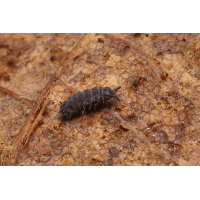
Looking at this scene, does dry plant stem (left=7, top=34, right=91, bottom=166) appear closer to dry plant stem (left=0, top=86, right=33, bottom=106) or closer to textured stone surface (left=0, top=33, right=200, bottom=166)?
textured stone surface (left=0, top=33, right=200, bottom=166)

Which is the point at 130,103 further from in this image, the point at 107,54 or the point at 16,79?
the point at 16,79

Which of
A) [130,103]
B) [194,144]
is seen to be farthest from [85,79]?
[194,144]

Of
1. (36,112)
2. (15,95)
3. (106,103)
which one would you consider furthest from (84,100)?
(15,95)

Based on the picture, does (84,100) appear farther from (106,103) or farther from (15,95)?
(15,95)

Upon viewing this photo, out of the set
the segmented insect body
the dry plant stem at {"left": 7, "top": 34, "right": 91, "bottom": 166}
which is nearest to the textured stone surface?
the dry plant stem at {"left": 7, "top": 34, "right": 91, "bottom": 166}

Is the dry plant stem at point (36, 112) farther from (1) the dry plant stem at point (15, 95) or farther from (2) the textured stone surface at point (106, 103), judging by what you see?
(1) the dry plant stem at point (15, 95)

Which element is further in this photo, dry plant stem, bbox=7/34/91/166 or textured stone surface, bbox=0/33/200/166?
dry plant stem, bbox=7/34/91/166
